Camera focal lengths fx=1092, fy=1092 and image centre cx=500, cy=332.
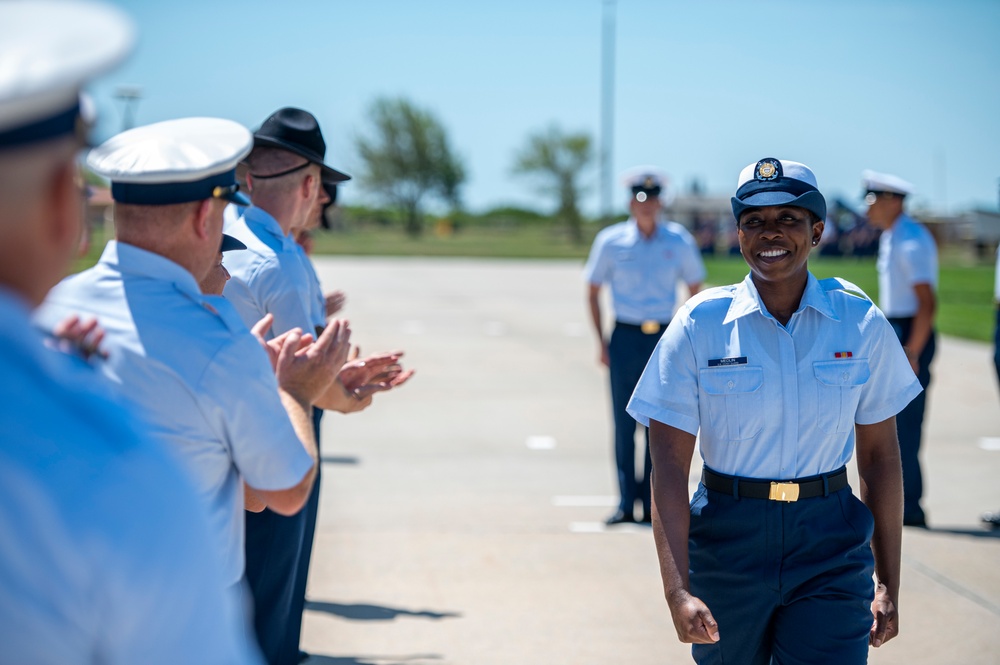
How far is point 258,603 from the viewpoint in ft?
12.8

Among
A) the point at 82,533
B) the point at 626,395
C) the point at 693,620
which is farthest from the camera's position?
the point at 626,395

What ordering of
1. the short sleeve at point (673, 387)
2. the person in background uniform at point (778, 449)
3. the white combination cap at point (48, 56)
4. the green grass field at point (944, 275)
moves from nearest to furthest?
the white combination cap at point (48, 56) → the person in background uniform at point (778, 449) → the short sleeve at point (673, 387) → the green grass field at point (944, 275)

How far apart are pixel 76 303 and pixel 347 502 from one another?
5.49 meters

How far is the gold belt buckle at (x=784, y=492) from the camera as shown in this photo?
3.04 m

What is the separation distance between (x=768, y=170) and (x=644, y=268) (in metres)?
4.16

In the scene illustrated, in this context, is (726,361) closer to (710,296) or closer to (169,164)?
(710,296)

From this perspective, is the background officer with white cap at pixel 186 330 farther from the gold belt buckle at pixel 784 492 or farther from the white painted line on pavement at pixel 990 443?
the white painted line on pavement at pixel 990 443

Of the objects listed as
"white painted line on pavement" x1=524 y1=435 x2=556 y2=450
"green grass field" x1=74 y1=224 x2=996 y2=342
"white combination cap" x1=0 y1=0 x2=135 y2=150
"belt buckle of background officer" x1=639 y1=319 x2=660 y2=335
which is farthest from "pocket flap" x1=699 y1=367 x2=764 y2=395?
"green grass field" x1=74 y1=224 x2=996 y2=342

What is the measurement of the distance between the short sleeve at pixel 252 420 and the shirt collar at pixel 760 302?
1475 millimetres

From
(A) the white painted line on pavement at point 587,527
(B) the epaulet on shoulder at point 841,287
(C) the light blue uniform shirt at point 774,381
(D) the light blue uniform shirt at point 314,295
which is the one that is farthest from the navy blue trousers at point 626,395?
(C) the light blue uniform shirt at point 774,381

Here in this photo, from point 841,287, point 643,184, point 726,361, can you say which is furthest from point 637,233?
point 726,361

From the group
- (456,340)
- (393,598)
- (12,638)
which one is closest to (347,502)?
(393,598)

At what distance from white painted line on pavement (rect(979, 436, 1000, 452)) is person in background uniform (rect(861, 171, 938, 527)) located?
2.71m

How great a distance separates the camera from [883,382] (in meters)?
3.21
